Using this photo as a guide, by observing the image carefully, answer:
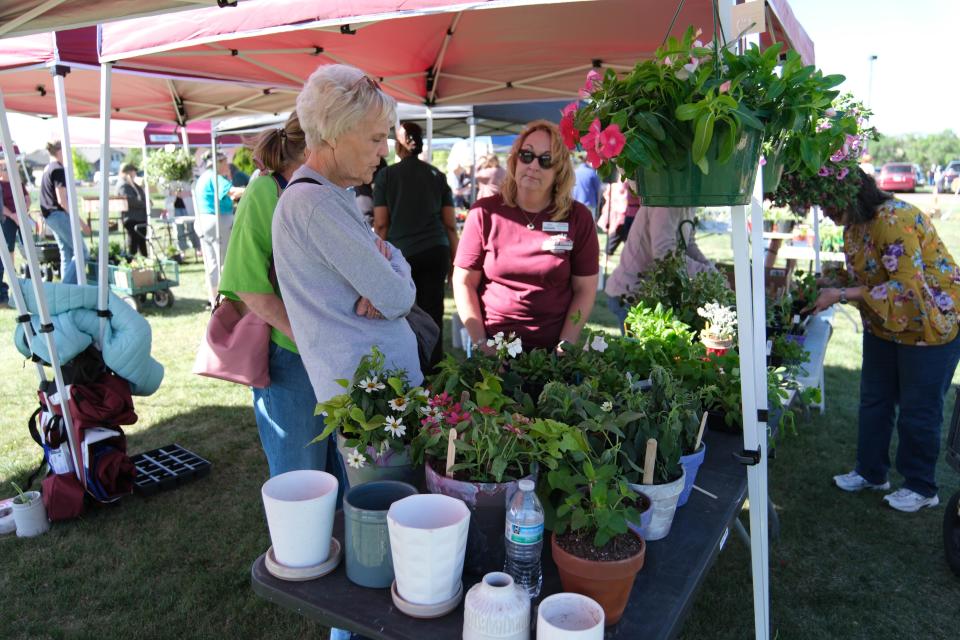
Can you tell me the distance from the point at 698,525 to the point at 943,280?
216 centimetres

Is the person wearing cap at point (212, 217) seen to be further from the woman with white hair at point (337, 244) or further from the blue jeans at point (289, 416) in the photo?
the woman with white hair at point (337, 244)

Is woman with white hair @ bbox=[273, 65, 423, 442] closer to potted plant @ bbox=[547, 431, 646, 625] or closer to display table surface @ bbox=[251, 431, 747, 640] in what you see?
display table surface @ bbox=[251, 431, 747, 640]

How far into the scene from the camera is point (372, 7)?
2.23 meters

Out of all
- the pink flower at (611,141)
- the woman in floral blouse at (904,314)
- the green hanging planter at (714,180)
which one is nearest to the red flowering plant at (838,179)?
the woman in floral blouse at (904,314)

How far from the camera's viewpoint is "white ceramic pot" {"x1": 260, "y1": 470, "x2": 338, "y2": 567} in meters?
1.16

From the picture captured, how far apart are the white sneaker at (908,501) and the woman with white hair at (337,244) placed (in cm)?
280

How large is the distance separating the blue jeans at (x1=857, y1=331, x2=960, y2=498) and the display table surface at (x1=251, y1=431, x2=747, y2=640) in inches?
80.8

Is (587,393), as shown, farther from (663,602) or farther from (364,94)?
(364,94)

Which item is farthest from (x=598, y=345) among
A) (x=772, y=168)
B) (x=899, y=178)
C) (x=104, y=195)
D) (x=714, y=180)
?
(x=899, y=178)

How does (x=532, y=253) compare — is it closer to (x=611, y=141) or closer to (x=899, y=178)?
(x=611, y=141)

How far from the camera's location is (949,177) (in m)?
24.8

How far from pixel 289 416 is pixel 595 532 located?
1138 mm

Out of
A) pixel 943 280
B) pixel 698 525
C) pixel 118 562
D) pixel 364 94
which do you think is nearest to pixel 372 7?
pixel 364 94

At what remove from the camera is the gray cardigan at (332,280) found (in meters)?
1.47
